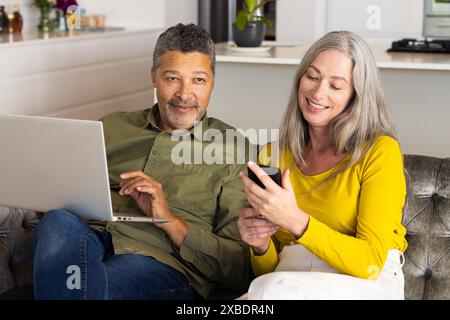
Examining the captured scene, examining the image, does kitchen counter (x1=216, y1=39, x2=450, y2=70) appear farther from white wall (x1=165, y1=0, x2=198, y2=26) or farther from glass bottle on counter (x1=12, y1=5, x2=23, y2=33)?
white wall (x1=165, y1=0, x2=198, y2=26)

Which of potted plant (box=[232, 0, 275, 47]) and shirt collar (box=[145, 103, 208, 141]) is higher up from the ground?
potted plant (box=[232, 0, 275, 47])

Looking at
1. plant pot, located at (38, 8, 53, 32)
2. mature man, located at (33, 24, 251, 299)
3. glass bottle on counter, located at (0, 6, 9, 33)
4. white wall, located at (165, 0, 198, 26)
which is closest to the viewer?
mature man, located at (33, 24, 251, 299)

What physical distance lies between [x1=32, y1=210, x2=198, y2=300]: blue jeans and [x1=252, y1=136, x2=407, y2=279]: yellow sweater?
26 centimetres

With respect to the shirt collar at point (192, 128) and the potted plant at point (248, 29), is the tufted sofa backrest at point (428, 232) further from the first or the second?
the potted plant at point (248, 29)

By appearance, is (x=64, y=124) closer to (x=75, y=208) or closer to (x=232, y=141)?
(x=75, y=208)

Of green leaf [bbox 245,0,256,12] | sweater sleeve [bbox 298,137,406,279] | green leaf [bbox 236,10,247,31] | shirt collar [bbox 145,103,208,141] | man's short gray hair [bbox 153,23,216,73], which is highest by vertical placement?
green leaf [bbox 245,0,256,12]

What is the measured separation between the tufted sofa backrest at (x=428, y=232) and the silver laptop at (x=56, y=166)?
2.20 feet

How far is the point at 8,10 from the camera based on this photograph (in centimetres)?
438

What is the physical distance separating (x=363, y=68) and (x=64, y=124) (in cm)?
74

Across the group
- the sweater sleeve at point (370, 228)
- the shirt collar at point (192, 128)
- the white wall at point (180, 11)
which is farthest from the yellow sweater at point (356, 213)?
the white wall at point (180, 11)

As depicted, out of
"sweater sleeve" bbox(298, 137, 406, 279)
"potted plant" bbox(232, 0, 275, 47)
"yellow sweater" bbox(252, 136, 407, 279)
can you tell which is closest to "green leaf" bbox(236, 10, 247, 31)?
"potted plant" bbox(232, 0, 275, 47)

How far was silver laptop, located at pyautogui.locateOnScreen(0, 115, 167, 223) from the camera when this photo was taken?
1.96 meters
